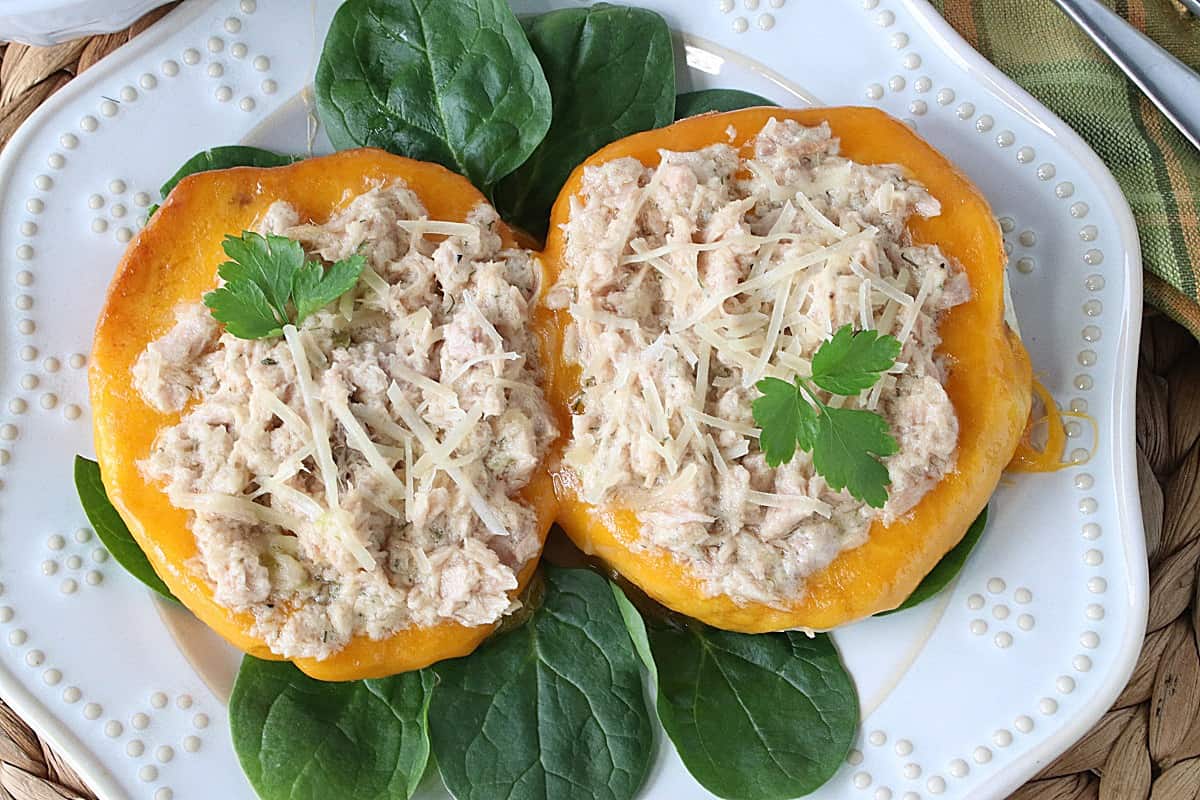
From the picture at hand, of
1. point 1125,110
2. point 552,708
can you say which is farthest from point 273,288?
point 1125,110

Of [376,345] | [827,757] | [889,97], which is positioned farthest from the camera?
[889,97]

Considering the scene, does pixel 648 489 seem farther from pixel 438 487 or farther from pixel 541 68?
pixel 541 68

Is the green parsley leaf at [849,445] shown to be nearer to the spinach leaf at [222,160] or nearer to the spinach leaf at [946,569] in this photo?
the spinach leaf at [946,569]

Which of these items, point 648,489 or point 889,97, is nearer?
point 648,489

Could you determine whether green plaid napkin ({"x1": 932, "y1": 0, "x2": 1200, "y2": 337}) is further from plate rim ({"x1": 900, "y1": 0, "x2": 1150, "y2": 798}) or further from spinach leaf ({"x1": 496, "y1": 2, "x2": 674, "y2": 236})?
spinach leaf ({"x1": 496, "y1": 2, "x2": 674, "y2": 236})

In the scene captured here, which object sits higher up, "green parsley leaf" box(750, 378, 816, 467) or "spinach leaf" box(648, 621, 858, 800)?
"green parsley leaf" box(750, 378, 816, 467)

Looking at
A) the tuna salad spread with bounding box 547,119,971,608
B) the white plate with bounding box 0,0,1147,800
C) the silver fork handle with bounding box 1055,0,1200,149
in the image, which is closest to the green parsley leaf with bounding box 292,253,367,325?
the tuna salad spread with bounding box 547,119,971,608

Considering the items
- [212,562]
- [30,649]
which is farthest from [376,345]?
[30,649]
